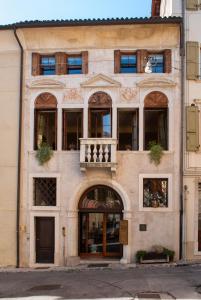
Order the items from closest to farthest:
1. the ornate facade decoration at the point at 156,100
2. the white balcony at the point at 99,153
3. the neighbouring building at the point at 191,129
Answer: the white balcony at the point at 99,153
the neighbouring building at the point at 191,129
the ornate facade decoration at the point at 156,100

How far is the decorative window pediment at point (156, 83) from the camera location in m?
20.2

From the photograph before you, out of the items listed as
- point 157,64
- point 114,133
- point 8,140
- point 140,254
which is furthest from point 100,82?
point 140,254

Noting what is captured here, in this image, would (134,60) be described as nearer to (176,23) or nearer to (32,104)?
(176,23)

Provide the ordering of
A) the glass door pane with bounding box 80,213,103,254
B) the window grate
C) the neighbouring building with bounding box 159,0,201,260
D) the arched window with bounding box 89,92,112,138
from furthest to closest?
the glass door pane with bounding box 80,213,103,254 < the window grate < the arched window with bounding box 89,92,112,138 < the neighbouring building with bounding box 159,0,201,260

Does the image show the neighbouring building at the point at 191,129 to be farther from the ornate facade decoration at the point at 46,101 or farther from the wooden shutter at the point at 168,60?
the ornate facade decoration at the point at 46,101

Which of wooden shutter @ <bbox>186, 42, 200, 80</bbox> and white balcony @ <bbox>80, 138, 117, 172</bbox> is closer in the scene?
white balcony @ <bbox>80, 138, 117, 172</bbox>

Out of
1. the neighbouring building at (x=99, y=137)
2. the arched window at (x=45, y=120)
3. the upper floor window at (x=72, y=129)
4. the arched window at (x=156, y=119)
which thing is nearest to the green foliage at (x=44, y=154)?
the neighbouring building at (x=99, y=137)

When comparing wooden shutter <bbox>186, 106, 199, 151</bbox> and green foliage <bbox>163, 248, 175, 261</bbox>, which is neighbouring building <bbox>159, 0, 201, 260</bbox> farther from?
green foliage <bbox>163, 248, 175, 261</bbox>

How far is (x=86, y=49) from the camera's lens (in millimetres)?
20797

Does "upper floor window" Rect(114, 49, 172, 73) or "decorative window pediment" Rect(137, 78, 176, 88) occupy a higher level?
"upper floor window" Rect(114, 49, 172, 73)

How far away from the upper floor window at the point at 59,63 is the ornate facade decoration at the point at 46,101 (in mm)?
1121

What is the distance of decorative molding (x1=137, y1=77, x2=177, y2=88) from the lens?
20250mm

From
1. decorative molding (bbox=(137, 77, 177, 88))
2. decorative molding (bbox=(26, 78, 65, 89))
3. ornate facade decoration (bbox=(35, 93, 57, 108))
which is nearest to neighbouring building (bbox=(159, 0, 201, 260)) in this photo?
decorative molding (bbox=(137, 77, 177, 88))

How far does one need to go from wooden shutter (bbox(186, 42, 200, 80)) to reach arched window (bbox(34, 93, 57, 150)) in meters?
6.39
